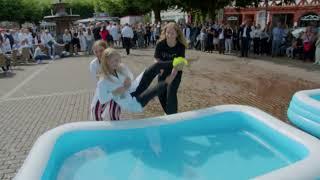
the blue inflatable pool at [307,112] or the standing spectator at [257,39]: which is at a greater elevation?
the standing spectator at [257,39]

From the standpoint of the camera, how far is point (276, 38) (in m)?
16.9

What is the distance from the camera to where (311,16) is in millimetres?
27391

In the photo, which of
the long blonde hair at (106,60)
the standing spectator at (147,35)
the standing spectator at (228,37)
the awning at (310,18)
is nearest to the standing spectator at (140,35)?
the standing spectator at (147,35)

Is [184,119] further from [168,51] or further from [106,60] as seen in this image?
[106,60]

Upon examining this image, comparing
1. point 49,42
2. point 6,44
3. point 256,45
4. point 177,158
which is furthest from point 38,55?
point 177,158

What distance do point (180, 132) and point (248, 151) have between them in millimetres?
1116

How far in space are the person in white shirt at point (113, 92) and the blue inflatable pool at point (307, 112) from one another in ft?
8.41

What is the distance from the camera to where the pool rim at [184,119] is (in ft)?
12.5

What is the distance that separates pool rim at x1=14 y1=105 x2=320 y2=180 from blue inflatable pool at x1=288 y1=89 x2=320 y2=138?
70cm

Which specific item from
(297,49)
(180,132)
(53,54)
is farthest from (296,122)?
(53,54)

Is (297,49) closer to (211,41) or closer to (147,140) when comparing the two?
(211,41)

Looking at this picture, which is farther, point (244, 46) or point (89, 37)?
point (89, 37)

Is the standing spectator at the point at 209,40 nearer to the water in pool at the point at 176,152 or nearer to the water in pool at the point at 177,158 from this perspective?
the water in pool at the point at 176,152

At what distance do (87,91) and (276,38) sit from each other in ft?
34.0
